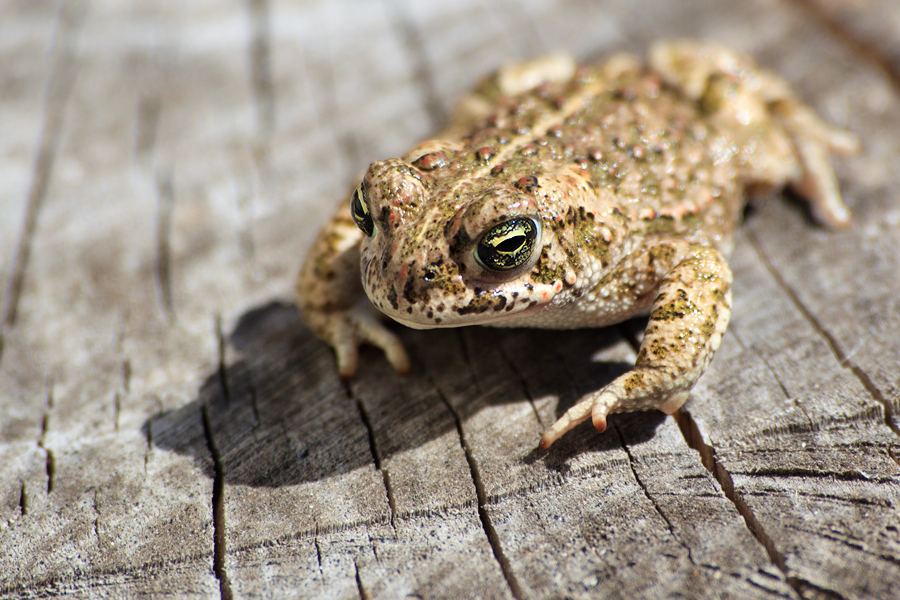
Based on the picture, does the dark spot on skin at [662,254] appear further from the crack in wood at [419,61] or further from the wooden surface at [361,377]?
the crack in wood at [419,61]

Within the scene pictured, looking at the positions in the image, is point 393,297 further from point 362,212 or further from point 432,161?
point 432,161

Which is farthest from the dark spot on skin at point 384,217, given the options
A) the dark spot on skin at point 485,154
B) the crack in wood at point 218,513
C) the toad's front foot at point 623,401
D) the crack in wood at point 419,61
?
the crack in wood at point 419,61

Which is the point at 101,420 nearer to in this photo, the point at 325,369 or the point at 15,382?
the point at 15,382

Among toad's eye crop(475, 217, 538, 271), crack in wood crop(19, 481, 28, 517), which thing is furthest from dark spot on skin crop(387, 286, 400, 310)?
crack in wood crop(19, 481, 28, 517)

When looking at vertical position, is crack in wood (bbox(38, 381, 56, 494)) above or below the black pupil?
below

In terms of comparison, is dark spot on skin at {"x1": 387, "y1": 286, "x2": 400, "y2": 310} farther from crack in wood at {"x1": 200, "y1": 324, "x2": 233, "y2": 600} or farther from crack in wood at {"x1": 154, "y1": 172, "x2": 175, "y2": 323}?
crack in wood at {"x1": 154, "y1": 172, "x2": 175, "y2": 323}
